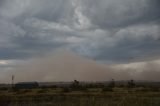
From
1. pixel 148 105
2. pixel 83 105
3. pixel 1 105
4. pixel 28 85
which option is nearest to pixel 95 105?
pixel 83 105

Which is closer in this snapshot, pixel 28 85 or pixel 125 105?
pixel 125 105

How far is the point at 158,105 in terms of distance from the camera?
32.8 metres

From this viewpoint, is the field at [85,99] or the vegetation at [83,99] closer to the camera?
the field at [85,99]

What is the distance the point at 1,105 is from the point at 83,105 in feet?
36.4

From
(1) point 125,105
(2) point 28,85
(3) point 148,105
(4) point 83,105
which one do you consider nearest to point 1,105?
(4) point 83,105

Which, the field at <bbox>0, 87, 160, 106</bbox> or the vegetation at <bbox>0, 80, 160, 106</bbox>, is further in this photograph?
the vegetation at <bbox>0, 80, 160, 106</bbox>

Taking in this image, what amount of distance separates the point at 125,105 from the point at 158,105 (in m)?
4.14

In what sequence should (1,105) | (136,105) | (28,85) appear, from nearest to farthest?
(136,105) → (1,105) → (28,85)

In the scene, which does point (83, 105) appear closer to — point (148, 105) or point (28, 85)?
point (148, 105)

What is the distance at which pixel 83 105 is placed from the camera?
3300cm

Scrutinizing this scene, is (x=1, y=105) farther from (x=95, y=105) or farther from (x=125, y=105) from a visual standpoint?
(x=125, y=105)

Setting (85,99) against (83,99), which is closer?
(85,99)

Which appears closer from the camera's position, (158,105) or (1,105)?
(158,105)

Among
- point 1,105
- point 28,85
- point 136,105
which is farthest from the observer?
point 28,85
